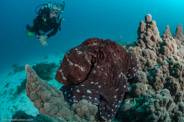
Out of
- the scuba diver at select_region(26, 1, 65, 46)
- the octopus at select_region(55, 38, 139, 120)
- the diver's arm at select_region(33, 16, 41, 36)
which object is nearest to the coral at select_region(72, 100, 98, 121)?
the octopus at select_region(55, 38, 139, 120)

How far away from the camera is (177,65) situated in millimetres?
3445

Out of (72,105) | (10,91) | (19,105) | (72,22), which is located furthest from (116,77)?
(72,22)

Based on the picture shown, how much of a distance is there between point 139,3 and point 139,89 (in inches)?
8306

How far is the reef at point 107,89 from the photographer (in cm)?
249

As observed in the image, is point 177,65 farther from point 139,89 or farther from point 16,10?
point 16,10

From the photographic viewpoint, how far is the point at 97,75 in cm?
301

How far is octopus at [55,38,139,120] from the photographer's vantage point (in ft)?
9.62

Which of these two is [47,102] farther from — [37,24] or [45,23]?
[37,24]

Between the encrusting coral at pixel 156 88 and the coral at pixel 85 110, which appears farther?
the coral at pixel 85 110

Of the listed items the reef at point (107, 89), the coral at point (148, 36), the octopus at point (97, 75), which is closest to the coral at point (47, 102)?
the reef at point (107, 89)

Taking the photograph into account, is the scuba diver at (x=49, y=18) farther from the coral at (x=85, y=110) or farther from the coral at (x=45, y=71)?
the coral at (x=85, y=110)

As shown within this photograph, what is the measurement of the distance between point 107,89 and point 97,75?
39cm

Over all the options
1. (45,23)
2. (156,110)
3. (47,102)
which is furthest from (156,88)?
(45,23)

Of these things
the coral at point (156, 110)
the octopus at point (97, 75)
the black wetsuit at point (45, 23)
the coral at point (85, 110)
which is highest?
the black wetsuit at point (45, 23)
